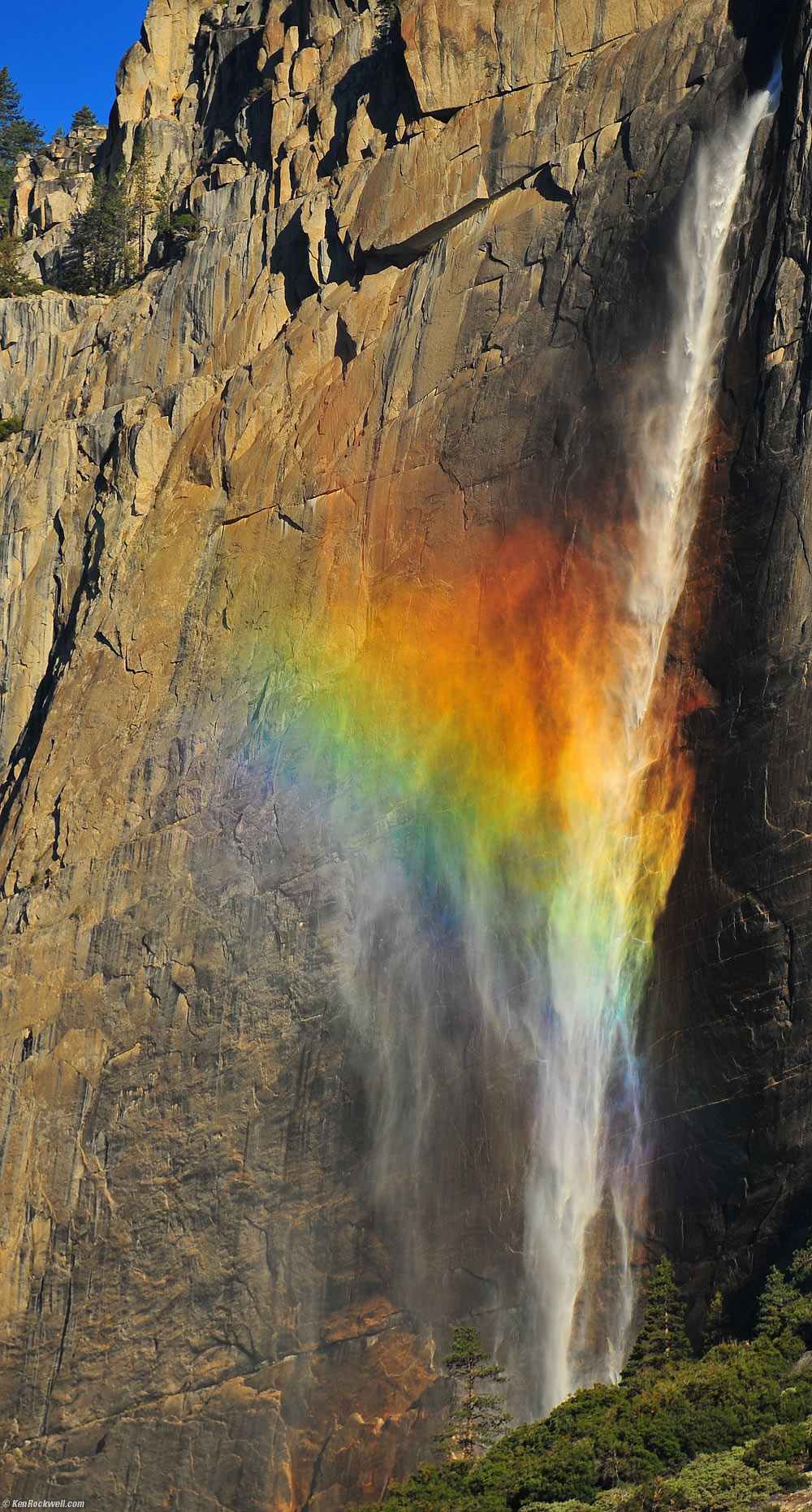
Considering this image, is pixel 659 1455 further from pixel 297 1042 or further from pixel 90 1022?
pixel 90 1022

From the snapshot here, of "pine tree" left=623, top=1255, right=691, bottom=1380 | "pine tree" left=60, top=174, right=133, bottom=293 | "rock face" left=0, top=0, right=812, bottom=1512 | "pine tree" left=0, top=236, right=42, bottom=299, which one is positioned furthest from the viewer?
"pine tree" left=60, top=174, right=133, bottom=293

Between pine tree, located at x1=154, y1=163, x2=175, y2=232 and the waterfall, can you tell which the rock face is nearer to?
the waterfall

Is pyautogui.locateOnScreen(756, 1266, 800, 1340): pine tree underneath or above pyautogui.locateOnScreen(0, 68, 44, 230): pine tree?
underneath

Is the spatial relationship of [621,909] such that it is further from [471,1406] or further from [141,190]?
[141,190]

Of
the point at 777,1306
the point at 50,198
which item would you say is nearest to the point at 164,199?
the point at 50,198

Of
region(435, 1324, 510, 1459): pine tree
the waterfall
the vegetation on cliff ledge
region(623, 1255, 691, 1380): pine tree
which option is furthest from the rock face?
the vegetation on cliff ledge

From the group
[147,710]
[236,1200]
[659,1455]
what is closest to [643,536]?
[147,710]
